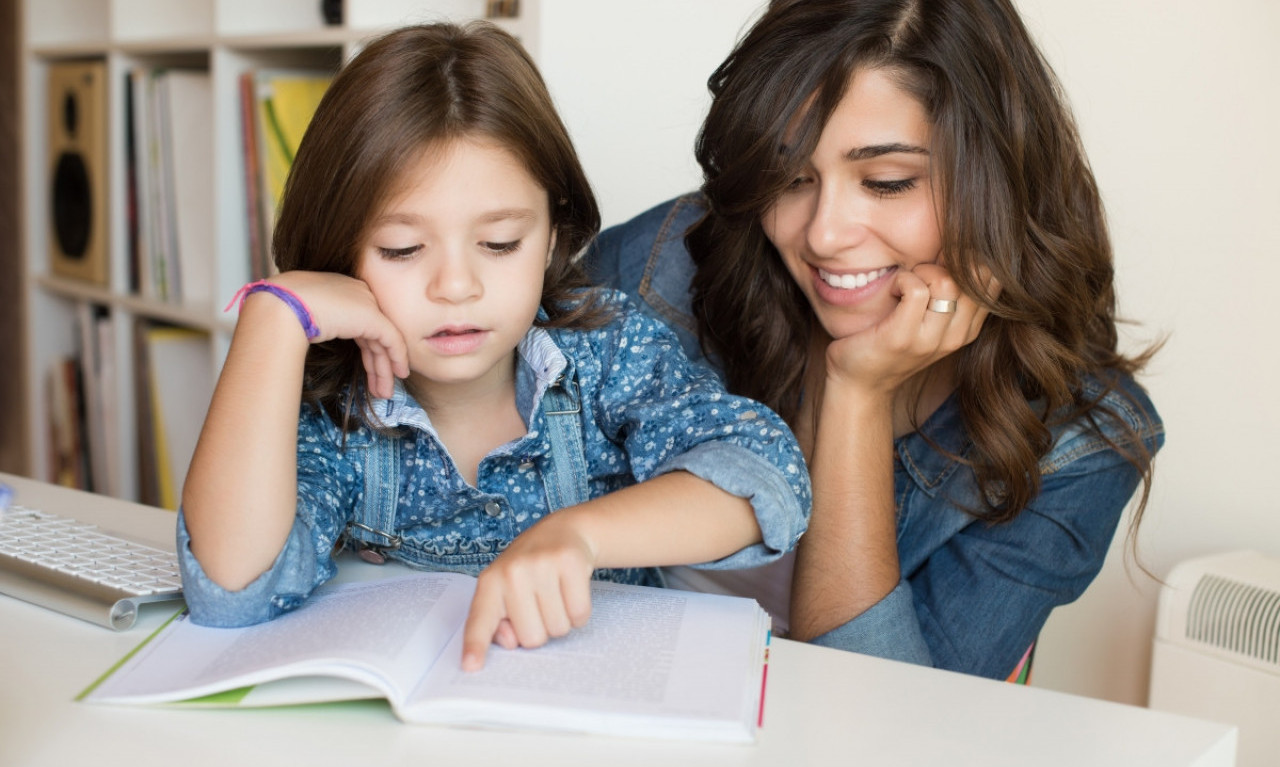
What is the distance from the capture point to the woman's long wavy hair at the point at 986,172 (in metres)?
1.05

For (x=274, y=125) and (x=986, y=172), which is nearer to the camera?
(x=986, y=172)

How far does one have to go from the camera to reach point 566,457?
3.49 feet

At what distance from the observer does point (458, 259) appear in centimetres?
91

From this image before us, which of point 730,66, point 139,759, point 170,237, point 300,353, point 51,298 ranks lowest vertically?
point 51,298

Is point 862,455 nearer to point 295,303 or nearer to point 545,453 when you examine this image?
point 545,453

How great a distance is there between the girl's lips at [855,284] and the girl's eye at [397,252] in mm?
404

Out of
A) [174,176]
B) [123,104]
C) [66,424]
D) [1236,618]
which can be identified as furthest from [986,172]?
[66,424]

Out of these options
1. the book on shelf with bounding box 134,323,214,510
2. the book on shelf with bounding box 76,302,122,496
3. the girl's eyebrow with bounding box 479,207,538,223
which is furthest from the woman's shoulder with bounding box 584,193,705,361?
the book on shelf with bounding box 76,302,122,496

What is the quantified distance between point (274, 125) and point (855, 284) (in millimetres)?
1210

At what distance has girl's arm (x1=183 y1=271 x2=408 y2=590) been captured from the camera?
81 centimetres

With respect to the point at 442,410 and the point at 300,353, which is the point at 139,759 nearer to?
the point at 300,353

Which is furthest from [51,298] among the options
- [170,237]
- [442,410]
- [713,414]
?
[713,414]

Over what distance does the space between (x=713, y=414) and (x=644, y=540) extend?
17 cm

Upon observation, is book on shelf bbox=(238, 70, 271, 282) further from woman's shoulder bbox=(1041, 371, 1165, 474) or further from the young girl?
woman's shoulder bbox=(1041, 371, 1165, 474)
